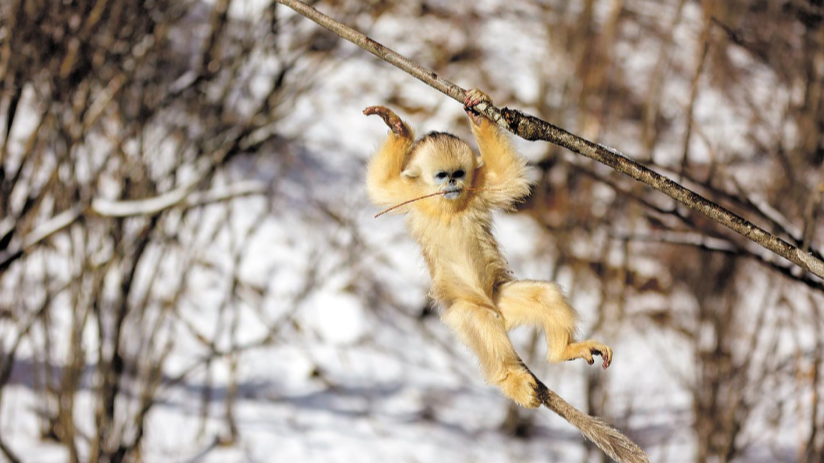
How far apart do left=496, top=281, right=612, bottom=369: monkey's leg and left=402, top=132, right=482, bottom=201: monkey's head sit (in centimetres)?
25

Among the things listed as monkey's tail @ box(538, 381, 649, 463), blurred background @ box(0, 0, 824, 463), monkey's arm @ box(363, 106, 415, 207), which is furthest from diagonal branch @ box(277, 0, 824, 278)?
blurred background @ box(0, 0, 824, 463)

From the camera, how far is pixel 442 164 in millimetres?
1524

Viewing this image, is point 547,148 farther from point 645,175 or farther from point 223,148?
point 645,175

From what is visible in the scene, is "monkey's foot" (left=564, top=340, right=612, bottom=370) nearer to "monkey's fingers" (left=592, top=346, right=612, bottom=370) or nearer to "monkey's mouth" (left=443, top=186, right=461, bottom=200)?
"monkey's fingers" (left=592, top=346, right=612, bottom=370)

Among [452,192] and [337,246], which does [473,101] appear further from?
[337,246]

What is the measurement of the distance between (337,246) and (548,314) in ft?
28.3

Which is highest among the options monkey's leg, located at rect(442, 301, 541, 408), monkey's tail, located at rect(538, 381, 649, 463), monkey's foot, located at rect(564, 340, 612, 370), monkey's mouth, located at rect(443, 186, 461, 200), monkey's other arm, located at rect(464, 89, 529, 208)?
monkey's other arm, located at rect(464, 89, 529, 208)

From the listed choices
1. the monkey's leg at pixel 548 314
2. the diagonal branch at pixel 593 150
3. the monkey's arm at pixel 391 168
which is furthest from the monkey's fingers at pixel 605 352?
the monkey's arm at pixel 391 168

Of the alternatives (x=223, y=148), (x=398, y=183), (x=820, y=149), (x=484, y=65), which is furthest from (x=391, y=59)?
(x=484, y=65)

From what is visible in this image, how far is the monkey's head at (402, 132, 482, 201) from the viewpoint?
4.98 feet

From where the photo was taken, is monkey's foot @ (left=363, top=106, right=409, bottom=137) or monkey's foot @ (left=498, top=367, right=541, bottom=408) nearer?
monkey's foot @ (left=363, top=106, right=409, bottom=137)

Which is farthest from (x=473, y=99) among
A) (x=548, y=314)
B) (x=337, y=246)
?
(x=337, y=246)

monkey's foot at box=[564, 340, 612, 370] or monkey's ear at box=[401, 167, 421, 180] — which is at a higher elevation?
monkey's ear at box=[401, 167, 421, 180]

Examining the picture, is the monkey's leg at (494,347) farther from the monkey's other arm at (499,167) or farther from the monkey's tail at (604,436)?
the monkey's other arm at (499,167)
